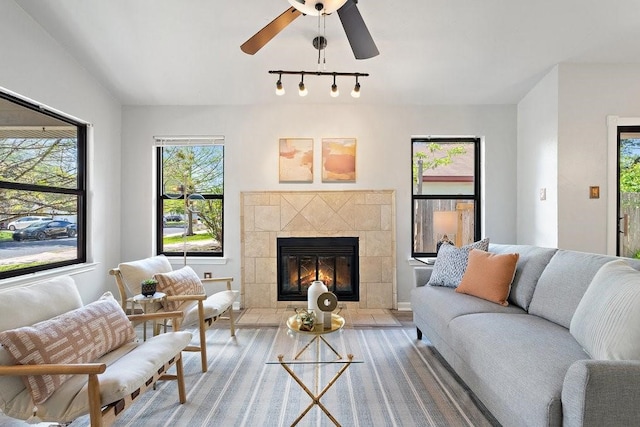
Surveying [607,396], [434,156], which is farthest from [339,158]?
[607,396]

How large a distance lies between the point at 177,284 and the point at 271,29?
2040 millimetres

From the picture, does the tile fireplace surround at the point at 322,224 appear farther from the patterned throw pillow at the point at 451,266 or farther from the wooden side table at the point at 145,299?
the wooden side table at the point at 145,299

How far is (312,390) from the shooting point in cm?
219

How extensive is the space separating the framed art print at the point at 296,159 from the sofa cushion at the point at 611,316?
115 inches

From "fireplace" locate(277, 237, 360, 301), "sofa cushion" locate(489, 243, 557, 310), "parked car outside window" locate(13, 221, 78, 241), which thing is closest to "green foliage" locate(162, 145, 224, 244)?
"fireplace" locate(277, 237, 360, 301)

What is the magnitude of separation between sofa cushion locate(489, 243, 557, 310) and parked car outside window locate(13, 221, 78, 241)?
13.2 ft

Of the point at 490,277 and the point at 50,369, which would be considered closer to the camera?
the point at 50,369

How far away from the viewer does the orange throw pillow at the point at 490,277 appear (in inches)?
96.4

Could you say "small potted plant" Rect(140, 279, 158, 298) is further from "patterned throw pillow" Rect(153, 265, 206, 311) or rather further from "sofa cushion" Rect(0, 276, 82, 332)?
"sofa cushion" Rect(0, 276, 82, 332)

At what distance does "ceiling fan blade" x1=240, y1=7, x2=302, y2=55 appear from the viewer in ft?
6.60

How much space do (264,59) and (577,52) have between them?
2994 millimetres

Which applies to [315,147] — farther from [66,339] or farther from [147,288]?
[66,339]

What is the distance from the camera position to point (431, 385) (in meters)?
2.27

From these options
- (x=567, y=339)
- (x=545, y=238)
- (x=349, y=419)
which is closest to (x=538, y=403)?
(x=567, y=339)
